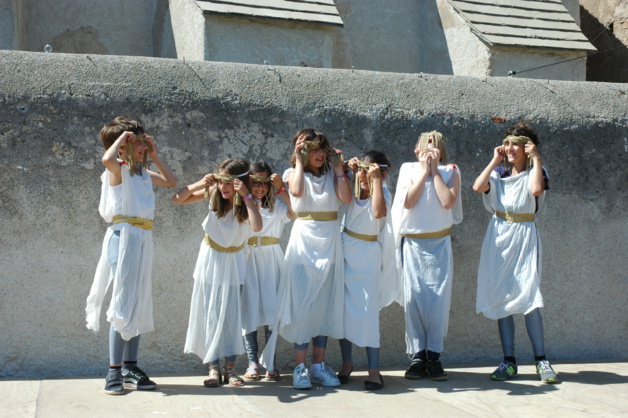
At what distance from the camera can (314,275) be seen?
205 inches

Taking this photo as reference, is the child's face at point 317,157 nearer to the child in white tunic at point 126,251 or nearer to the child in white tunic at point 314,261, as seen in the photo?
the child in white tunic at point 314,261

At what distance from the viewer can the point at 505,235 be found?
18.3 feet

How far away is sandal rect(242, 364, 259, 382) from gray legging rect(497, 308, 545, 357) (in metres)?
1.69

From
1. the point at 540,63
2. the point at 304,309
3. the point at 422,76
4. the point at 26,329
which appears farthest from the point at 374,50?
the point at 26,329

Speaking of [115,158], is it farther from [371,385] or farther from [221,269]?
[371,385]

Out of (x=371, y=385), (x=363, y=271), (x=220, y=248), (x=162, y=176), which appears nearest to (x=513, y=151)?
(x=363, y=271)

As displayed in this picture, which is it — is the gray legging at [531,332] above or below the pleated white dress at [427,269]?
below

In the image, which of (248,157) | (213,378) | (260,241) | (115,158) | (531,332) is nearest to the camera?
(115,158)

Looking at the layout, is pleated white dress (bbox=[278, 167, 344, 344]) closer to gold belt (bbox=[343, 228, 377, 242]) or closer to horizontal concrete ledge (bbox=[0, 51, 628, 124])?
gold belt (bbox=[343, 228, 377, 242])

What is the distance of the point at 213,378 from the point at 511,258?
2163 millimetres

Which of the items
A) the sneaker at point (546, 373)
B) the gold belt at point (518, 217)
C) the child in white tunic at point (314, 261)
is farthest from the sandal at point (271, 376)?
the gold belt at point (518, 217)

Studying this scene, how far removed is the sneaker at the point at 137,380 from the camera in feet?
16.2

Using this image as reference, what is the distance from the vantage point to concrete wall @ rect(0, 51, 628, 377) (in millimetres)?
5277

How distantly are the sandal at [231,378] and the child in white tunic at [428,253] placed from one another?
1133 millimetres
